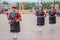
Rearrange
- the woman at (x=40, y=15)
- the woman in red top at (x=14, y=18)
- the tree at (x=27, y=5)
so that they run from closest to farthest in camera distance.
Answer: the woman in red top at (x=14, y=18) < the woman at (x=40, y=15) < the tree at (x=27, y=5)

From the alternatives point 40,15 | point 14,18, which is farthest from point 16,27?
point 40,15

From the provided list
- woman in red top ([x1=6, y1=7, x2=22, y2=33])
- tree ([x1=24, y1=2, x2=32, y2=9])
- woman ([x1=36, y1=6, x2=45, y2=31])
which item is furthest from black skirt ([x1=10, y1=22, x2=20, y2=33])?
tree ([x1=24, y1=2, x2=32, y2=9])

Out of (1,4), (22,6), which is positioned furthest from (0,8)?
(22,6)

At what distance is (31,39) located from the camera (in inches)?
539

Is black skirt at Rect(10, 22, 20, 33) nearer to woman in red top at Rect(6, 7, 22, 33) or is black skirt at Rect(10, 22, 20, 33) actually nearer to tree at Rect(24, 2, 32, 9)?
woman in red top at Rect(6, 7, 22, 33)

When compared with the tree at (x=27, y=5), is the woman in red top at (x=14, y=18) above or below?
above

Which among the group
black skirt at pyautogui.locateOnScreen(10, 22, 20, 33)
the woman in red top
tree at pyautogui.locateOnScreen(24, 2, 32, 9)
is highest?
the woman in red top

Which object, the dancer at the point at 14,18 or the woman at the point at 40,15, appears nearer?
the dancer at the point at 14,18

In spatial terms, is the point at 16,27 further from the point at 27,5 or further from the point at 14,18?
the point at 27,5

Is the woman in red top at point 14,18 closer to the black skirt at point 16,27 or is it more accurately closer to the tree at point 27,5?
the black skirt at point 16,27

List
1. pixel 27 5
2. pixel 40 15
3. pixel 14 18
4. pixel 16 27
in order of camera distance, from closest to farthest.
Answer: pixel 14 18, pixel 16 27, pixel 40 15, pixel 27 5

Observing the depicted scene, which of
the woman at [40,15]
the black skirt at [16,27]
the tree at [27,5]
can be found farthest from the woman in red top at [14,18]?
the tree at [27,5]

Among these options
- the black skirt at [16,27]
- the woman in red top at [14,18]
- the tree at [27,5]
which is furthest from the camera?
the tree at [27,5]

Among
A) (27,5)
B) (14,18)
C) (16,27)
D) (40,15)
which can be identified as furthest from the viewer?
(27,5)
